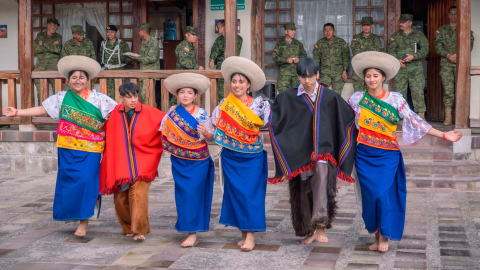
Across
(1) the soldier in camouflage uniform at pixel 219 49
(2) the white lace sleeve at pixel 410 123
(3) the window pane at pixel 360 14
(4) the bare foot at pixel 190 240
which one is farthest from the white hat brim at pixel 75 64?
(3) the window pane at pixel 360 14

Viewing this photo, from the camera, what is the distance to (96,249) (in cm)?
433

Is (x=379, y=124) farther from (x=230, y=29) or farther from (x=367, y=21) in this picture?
(x=367, y=21)

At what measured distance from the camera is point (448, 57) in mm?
8828

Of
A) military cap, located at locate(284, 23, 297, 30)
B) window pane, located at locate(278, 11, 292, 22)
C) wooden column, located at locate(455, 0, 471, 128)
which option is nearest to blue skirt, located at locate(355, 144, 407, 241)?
wooden column, located at locate(455, 0, 471, 128)

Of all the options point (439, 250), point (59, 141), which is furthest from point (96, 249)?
point (439, 250)

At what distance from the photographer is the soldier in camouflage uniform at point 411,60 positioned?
353 inches

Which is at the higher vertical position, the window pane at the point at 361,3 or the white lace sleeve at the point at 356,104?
the window pane at the point at 361,3

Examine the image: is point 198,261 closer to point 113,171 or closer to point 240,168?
point 240,168

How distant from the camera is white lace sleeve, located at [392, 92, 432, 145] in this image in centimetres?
429

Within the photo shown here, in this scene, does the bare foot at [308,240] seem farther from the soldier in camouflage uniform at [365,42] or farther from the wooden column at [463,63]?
the soldier in camouflage uniform at [365,42]

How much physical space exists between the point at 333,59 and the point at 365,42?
23.4 inches

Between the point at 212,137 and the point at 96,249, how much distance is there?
1.26 meters

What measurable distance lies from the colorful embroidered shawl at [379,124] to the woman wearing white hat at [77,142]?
7.12 feet

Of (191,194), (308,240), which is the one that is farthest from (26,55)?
(308,240)
